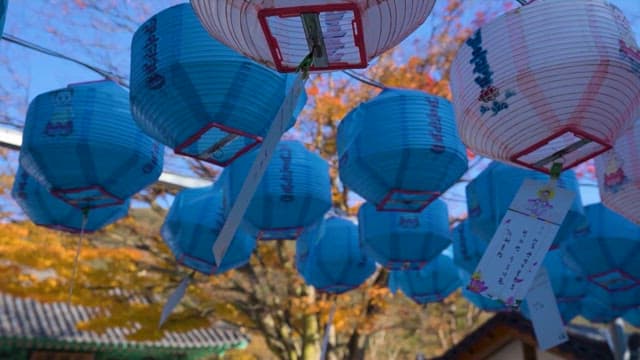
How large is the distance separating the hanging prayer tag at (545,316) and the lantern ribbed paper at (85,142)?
2.36 meters

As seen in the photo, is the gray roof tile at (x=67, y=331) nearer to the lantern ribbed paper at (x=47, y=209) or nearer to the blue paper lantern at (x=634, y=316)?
the lantern ribbed paper at (x=47, y=209)

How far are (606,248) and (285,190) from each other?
8.17ft

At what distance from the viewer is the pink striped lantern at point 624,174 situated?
2.77 meters

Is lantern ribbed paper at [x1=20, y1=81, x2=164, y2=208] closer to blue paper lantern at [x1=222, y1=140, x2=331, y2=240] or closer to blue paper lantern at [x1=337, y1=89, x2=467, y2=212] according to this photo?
blue paper lantern at [x1=222, y1=140, x2=331, y2=240]

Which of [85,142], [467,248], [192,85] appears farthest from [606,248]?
[85,142]

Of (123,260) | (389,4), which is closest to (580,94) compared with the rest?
(389,4)

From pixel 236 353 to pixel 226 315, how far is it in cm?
912

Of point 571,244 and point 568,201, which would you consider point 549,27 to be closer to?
point 568,201

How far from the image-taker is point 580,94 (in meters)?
1.99

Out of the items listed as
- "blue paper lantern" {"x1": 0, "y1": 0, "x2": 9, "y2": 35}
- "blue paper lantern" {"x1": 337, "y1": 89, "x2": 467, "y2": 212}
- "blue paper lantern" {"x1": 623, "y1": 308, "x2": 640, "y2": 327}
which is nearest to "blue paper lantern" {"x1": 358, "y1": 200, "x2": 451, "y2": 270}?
"blue paper lantern" {"x1": 337, "y1": 89, "x2": 467, "y2": 212}

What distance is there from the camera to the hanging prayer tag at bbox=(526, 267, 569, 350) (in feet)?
9.62

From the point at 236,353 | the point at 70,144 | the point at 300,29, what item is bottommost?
the point at 236,353

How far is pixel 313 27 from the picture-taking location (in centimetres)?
170

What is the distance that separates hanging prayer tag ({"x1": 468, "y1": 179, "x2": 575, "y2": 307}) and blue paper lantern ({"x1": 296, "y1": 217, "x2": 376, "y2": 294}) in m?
2.41
